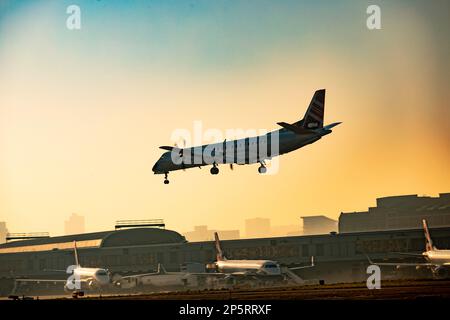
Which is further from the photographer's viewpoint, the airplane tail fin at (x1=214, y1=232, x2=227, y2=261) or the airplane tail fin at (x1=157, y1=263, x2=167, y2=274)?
the airplane tail fin at (x1=157, y1=263, x2=167, y2=274)

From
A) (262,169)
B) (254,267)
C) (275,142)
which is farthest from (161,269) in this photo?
(262,169)

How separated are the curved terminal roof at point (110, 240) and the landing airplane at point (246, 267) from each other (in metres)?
28.6

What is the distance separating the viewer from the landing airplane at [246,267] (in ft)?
391

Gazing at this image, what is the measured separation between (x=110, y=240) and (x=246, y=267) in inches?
1715

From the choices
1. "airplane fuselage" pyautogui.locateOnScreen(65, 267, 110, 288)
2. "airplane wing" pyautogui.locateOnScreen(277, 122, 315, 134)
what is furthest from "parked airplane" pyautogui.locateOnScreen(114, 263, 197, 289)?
"airplane wing" pyautogui.locateOnScreen(277, 122, 315, 134)

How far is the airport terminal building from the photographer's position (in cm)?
13938

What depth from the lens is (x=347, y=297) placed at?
2606 inches

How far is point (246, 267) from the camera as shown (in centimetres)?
12300

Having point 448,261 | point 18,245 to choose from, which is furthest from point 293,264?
point 18,245

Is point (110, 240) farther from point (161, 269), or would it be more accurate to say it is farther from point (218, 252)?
point (218, 252)

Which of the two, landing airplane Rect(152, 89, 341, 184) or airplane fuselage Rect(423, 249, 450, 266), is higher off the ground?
landing airplane Rect(152, 89, 341, 184)

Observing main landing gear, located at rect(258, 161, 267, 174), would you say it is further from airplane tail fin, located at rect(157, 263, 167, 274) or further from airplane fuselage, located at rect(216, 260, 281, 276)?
airplane tail fin, located at rect(157, 263, 167, 274)
